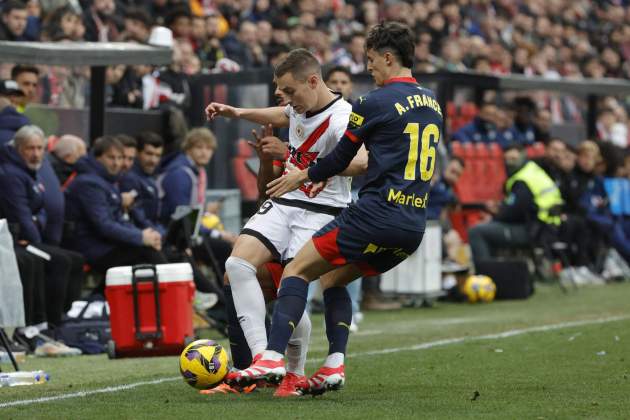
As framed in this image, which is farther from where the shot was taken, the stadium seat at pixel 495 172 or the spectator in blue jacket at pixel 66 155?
the stadium seat at pixel 495 172

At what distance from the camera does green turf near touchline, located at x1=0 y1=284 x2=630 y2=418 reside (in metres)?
8.08

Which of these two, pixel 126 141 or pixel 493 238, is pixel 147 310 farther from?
pixel 493 238

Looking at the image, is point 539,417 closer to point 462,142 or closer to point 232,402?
point 232,402

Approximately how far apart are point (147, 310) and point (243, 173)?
18.9 ft

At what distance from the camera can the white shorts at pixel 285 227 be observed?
25.6 feet

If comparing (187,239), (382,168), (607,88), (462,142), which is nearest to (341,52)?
(462,142)

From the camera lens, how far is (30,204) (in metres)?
11.6

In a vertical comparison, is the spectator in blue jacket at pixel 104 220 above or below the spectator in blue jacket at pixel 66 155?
below

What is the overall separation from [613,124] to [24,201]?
1659cm

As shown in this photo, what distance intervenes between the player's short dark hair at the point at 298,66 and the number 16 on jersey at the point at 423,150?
681 mm

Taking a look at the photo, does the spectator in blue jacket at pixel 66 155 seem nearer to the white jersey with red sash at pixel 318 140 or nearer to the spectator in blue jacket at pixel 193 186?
the spectator in blue jacket at pixel 193 186

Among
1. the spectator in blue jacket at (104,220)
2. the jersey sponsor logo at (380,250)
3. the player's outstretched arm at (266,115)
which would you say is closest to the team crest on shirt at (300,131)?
the player's outstretched arm at (266,115)

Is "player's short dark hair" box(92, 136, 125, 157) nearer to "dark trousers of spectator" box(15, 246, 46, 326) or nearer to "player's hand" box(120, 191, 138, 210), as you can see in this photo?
"player's hand" box(120, 191, 138, 210)

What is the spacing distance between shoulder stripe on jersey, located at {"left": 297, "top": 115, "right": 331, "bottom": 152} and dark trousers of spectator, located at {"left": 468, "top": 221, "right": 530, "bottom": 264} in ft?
33.0
